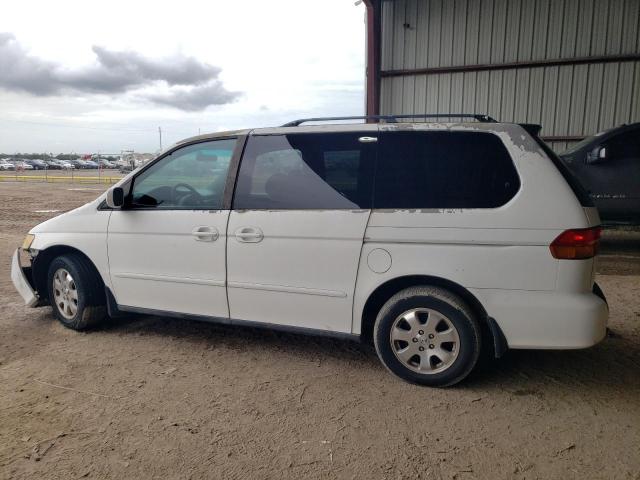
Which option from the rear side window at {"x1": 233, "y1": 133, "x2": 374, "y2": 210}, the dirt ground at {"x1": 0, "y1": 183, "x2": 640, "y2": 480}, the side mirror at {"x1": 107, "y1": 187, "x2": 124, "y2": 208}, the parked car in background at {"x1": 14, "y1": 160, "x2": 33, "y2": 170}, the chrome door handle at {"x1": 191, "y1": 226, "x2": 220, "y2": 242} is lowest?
the dirt ground at {"x1": 0, "y1": 183, "x2": 640, "y2": 480}

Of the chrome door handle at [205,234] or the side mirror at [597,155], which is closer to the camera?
the chrome door handle at [205,234]

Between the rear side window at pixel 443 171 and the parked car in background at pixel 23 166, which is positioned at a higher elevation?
the rear side window at pixel 443 171

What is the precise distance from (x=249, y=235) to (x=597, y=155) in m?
6.87

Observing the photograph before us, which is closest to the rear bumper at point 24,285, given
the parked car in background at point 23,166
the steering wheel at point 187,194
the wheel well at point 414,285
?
the steering wheel at point 187,194

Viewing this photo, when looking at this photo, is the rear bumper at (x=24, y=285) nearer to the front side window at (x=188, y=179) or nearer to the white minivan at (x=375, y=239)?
the white minivan at (x=375, y=239)

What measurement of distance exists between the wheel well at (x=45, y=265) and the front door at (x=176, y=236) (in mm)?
303

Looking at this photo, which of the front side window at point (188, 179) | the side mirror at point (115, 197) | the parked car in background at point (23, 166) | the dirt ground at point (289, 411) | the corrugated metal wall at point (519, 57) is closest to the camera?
the dirt ground at point (289, 411)

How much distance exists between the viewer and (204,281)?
3.89 metres

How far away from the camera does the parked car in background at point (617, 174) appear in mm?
8336

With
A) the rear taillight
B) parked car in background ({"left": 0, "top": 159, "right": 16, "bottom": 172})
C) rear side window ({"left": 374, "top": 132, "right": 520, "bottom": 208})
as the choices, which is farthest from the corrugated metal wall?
parked car in background ({"left": 0, "top": 159, "right": 16, "bottom": 172})

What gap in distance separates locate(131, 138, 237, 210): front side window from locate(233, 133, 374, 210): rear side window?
0.21 meters

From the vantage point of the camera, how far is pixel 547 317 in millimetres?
3053

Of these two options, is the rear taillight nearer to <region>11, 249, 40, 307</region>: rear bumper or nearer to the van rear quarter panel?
the van rear quarter panel

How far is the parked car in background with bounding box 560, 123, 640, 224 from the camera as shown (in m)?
8.34
